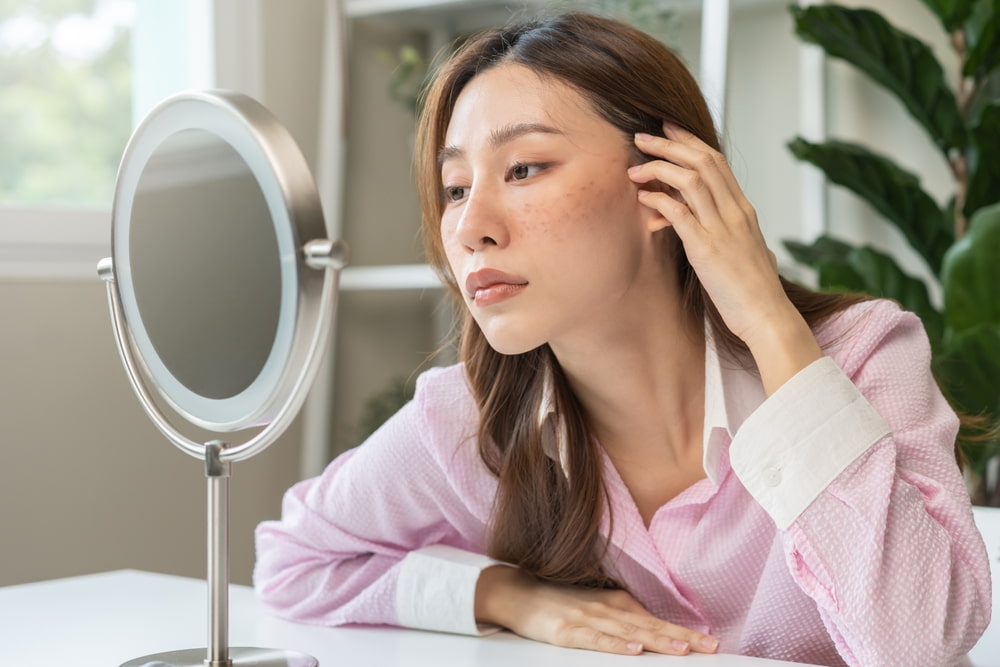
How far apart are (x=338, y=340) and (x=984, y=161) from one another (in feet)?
4.60

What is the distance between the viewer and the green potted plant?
6.77ft

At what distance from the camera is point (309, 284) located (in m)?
0.74

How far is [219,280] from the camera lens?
0.79m

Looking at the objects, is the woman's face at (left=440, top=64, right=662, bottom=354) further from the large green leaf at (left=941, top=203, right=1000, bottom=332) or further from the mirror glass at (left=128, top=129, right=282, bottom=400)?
the large green leaf at (left=941, top=203, right=1000, bottom=332)

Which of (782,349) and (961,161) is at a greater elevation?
(961,161)

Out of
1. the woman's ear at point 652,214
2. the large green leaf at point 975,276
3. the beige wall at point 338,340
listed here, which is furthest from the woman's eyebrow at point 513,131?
the large green leaf at point 975,276

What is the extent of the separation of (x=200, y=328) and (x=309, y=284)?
0.11 metres

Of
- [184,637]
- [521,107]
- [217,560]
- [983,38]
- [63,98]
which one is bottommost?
[184,637]

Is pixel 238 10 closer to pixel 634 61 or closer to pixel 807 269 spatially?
pixel 807 269

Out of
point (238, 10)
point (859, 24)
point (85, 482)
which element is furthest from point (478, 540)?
point (238, 10)

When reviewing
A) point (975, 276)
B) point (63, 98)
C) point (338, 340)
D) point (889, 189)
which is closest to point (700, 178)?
point (975, 276)

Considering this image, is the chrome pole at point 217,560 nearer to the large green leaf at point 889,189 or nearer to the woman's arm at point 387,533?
the woman's arm at point 387,533

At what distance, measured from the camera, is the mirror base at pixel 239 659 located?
0.85 meters

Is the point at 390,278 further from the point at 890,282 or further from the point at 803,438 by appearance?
the point at 803,438
